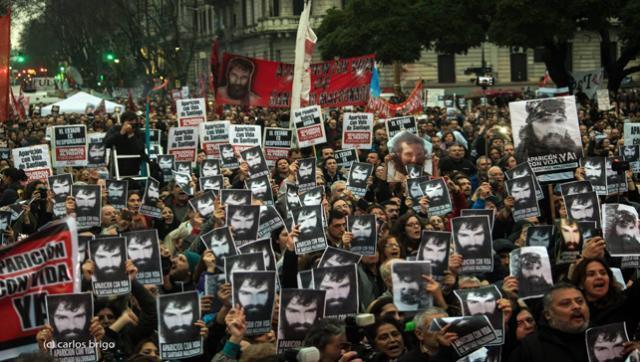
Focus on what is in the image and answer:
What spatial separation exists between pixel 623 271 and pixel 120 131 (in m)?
9.30

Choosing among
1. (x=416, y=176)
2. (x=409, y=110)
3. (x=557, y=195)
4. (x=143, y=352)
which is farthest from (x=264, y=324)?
(x=409, y=110)

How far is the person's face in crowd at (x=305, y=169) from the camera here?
1340 centimetres

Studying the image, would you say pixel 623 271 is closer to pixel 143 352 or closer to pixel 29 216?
pixel 143 352

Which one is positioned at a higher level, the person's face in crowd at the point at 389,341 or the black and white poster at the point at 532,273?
the black and white poster at the point at 532,273

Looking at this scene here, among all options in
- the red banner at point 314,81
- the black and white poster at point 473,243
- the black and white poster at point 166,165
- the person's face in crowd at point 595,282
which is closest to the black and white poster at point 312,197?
the black and white poster at point 473,243

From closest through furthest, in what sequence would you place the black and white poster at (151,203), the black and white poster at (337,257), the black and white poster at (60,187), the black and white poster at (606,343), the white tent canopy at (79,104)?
the black and white poster at (606,343)
the black and white poster at (337,257)
the black and white poster at (151,203)
the black and white poster at (60,187)
the white tent canopy at (79,104)

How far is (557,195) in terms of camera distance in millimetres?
12227

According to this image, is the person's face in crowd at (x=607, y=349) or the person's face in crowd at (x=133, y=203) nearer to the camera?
the person's face in crowd at (x=607, y=349)

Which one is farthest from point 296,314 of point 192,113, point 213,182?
point 192,113

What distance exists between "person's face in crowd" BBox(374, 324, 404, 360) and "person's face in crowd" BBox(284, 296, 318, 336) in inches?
19.8

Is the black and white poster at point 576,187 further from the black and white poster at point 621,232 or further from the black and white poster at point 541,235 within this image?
the black and white poster at point 621,232

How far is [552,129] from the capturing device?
492 inches

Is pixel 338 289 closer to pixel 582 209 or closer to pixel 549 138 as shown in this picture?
pixel 582 209

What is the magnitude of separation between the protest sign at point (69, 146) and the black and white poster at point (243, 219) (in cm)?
689
